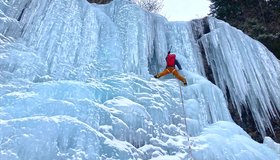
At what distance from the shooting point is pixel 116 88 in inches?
228

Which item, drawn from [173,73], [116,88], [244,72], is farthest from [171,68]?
[244,72]

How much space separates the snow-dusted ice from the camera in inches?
183

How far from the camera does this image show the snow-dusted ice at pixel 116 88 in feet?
15.2

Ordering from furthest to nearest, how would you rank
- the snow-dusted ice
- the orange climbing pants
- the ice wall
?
the ice wall
the orange climbing pants
the snow-dusted ice

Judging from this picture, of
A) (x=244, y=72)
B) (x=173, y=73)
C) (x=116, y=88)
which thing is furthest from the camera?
(x=244, y=72)

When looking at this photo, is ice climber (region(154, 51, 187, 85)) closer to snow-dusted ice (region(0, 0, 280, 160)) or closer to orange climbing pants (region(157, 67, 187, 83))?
orange climbing pants (region(157, 67, 187, 83))

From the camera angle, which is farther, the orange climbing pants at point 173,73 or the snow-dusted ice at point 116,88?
the orange climbing pants at point 173,73

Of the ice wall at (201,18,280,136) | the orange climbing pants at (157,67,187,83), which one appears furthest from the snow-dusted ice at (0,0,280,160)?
the orange climbing pants at (157,67,187,83)

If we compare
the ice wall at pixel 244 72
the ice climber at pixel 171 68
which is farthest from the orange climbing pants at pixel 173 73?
the ice wall at pixel 244 72

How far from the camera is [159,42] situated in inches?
314

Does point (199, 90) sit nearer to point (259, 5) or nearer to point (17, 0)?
point (17, 0)

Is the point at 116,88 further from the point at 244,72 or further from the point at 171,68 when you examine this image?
the point at 244,72

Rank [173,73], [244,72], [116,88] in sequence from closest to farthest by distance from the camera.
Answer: [116,88], [173,73], [244,72]

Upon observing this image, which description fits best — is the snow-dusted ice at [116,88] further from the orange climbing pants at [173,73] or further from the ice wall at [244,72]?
the orange climbing pants at [173,73]
